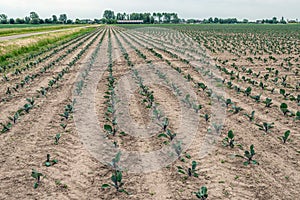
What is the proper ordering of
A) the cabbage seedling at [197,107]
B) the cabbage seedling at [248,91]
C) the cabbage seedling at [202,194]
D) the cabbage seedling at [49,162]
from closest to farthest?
the cabbage seedling at [202,194]
the cabbage seedling at [49,162]
the cabbage seedling at [197,107]
the cabbage seedling at [248,91]

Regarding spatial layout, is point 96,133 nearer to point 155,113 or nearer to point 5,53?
point 155,113

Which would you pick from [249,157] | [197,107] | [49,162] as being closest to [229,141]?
[249,157]

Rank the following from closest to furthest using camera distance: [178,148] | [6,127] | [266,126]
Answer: [178,148]
[266,126]
[6,127]

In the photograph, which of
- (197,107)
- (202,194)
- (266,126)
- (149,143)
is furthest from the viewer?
(197,107)

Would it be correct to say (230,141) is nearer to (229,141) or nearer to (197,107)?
(229,141)

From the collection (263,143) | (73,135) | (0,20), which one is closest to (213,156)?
(263,143)

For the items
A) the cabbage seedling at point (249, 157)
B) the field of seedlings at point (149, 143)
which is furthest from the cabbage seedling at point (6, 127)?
the cabbage seedling at point (249, 157)

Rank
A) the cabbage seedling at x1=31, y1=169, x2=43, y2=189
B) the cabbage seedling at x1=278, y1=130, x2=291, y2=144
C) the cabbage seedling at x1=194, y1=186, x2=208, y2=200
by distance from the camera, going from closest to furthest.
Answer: the cabbage seedling at x1=194, y1=186, x2=208, y2=200 → the cabbage seedling at x1=31, y1=169, x2=43, y2=189 → the cabbage seedling at x1=278, y1=130, x2=291, y2=144

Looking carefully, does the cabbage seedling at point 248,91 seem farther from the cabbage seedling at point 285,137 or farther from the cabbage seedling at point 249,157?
the cabbage seedling at point 249,157

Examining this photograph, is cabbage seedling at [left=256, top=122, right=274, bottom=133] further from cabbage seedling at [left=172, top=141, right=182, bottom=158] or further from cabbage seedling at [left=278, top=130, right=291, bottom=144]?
cabbage seedling at [left=172, top=141, right=182, bottom=158]

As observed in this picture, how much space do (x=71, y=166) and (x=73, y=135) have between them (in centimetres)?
147

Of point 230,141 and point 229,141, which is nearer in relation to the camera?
point 230,141

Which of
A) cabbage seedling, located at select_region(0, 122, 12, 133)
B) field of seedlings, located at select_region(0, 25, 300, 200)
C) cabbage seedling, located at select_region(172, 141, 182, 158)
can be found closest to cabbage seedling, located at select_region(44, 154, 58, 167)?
field of seedlings, located at select_region(0, 25, 300, 200)

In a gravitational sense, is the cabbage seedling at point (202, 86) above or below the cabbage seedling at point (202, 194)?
above
